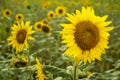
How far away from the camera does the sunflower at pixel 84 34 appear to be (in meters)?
2.22

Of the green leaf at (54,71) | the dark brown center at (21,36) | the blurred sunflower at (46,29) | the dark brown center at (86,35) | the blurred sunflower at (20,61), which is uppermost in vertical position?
the blurred sunflower at (46,29)

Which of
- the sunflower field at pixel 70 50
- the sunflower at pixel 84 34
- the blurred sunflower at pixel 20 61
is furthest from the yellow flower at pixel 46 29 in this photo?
the sunflower at pixel 84 34

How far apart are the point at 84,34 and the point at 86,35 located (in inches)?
0.5

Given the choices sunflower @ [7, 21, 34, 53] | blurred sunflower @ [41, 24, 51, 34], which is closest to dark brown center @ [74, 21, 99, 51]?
sunflower @ [7, 21, 34, 53]

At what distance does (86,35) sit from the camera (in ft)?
7.26

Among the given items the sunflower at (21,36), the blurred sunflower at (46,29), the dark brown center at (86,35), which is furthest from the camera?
the blurred sunflower at (46,29)

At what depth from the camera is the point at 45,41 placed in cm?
521

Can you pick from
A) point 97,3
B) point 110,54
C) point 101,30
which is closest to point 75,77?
point 101,30

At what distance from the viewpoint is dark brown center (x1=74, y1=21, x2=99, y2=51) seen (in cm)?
221

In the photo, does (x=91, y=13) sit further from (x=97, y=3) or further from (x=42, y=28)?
(x=97, y=3)

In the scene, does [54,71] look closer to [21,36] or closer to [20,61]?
[21,36]

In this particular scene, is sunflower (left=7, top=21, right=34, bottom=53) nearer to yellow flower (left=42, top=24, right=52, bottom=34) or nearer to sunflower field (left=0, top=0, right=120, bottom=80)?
sunflower field (left=0, top=0, right=120, bottom=80)

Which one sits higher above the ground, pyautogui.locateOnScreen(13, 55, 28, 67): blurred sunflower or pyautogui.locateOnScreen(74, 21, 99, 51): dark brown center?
pyautogui.locateOnScreen(13, 55, 28, 67): blurred sunflower

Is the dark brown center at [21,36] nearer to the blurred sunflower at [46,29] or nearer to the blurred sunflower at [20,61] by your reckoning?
the blurred sunflower at [20,61]
